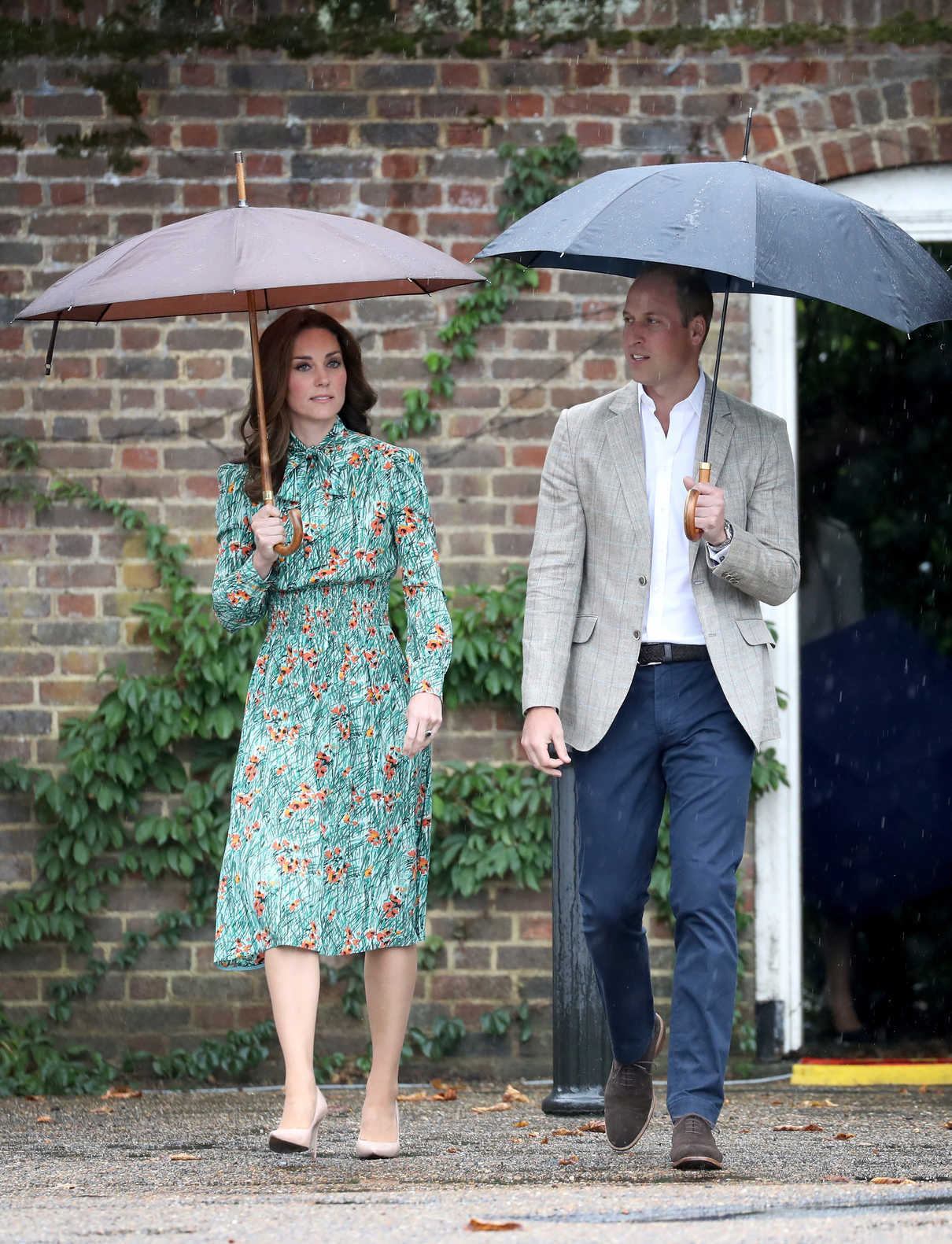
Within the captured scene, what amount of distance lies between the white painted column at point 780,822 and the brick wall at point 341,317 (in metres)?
0.11

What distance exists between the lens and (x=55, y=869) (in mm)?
6230

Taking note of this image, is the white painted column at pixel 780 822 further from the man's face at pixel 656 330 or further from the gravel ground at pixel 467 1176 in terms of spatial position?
the man's face at pixel 656 330

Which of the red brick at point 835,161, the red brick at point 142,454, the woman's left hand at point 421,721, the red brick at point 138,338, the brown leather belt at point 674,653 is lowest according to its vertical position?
the woman's left hand at point 421,721

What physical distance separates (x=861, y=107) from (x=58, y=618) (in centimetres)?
325

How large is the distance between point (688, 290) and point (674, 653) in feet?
2.70

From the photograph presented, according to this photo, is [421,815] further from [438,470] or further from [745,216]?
[438,470]

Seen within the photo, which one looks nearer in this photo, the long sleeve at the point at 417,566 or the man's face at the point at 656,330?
the man's face at the point at 656,330

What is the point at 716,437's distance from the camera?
4.14 m

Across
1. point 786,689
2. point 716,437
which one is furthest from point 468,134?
point 716,437

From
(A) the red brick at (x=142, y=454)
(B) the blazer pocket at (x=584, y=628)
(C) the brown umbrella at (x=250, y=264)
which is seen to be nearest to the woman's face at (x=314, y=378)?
(C) the brown umbrella at (x=250, y=264)

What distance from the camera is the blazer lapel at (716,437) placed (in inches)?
162

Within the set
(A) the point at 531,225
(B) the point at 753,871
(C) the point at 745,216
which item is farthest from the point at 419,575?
(B) the point at 753,871

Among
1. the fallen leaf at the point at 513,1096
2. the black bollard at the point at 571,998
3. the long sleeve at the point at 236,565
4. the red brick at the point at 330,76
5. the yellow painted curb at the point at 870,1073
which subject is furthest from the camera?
the red brick at the point at 330,76

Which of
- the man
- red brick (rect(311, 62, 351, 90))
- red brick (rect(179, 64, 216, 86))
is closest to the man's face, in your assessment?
the man
